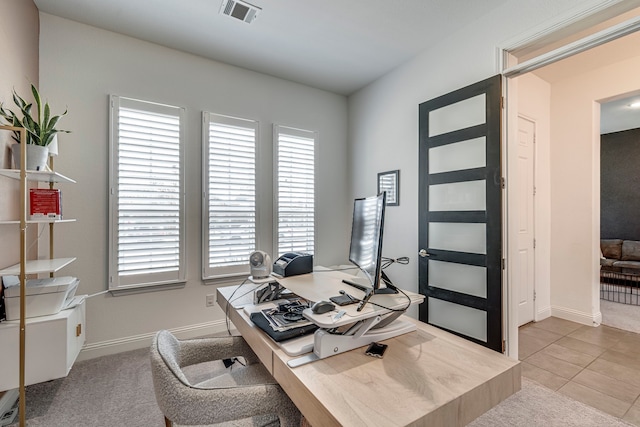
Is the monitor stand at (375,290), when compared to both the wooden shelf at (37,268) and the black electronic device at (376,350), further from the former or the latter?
the wooden shelf at (37,268)

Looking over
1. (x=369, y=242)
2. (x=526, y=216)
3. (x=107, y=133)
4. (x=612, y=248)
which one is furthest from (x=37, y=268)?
(x=612, y=248)

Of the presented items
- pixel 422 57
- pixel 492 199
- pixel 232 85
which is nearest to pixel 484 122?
pixel 492 199

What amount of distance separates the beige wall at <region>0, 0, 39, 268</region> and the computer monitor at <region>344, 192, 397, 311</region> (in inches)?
87.0

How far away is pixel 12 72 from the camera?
6.40ft

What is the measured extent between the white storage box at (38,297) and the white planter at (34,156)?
2.46ft

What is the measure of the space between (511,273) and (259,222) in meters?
2.47

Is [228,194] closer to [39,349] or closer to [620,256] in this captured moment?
[39,349]

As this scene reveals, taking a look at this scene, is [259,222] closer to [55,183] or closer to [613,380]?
[55,183]

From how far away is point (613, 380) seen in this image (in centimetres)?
224

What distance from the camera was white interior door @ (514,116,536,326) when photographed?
335cm

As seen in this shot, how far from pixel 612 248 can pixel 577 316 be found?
3150 mm

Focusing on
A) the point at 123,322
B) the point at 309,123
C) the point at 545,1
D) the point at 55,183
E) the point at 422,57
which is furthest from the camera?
the point at 309,123

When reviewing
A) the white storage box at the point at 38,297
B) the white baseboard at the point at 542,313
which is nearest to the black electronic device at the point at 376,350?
the white storage box at the point at 38,297

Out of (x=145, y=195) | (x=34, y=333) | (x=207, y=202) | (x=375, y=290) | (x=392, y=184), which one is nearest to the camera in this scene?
(x=375, y=290)
